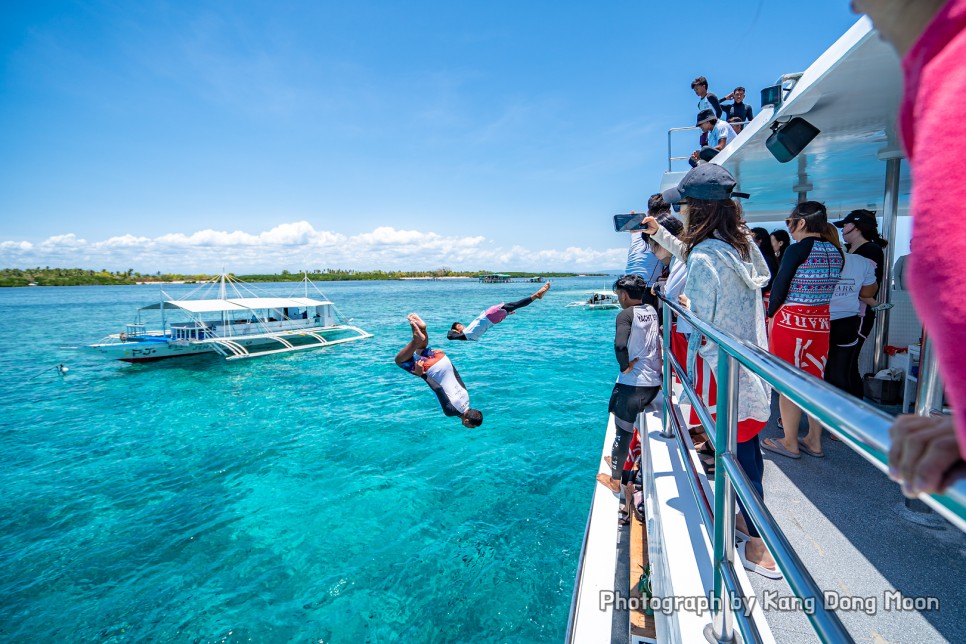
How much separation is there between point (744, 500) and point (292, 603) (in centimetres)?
612

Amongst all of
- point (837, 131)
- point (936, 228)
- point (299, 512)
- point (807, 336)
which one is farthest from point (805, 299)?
point (299, 512)

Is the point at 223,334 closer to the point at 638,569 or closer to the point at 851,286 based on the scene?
the point at 638,569

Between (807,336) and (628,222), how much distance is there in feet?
5.10

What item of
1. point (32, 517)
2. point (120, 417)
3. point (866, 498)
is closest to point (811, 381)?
point (866, 498)

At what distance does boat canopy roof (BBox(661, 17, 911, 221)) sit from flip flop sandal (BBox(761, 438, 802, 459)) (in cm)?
233

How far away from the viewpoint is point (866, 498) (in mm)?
2789

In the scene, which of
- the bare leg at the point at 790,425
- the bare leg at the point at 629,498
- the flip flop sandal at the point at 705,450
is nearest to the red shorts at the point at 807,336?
the bare leg at the point at 790,425

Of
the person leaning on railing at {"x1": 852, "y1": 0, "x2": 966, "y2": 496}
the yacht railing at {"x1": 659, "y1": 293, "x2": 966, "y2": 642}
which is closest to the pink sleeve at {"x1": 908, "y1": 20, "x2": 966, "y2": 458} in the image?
the person leaning on railing at {"x1": 852, "y1": 0, "x2": 966, "y2": 496}

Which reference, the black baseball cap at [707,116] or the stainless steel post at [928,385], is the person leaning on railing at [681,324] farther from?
the black baseball cap at [707,116]

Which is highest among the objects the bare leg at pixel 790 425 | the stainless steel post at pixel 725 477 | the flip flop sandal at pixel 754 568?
the stainless steel post at pixel 725 477

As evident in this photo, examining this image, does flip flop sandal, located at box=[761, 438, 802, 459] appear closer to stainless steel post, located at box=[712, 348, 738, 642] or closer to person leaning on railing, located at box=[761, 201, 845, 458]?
person leaning on railing, located at box=[761, 201, 845, 458]

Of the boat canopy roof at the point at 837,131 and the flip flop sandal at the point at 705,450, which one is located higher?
the boat canopy roof at the point at 837,131

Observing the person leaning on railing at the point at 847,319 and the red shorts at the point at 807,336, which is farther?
the person leaning on railing at the point at 847,319

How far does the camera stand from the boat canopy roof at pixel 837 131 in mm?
2801
